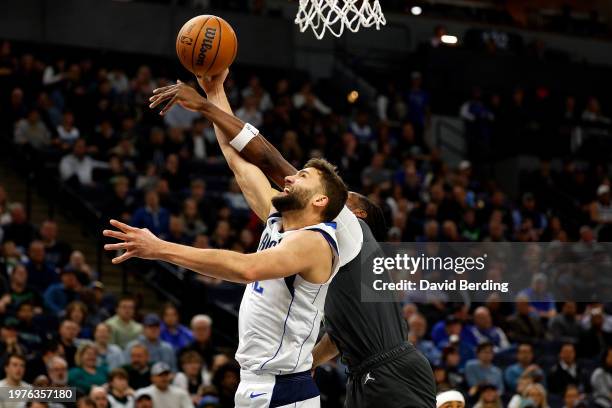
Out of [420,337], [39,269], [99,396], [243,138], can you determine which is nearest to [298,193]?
[243,138]

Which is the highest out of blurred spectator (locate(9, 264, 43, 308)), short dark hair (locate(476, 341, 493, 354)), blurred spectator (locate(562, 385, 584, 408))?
blurred spectator (locate(9, 264, 43, 308))

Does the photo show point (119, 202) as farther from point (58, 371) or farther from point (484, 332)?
point (484, 332)

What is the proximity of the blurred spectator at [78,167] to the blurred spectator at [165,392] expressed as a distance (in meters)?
4.88

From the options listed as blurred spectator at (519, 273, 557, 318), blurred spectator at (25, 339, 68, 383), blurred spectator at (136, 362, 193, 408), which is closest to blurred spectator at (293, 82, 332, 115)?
blurred spectator at (519, 273, 557, 318)

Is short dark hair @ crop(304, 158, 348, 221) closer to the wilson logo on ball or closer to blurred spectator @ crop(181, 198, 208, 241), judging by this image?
the wilson logo on ball

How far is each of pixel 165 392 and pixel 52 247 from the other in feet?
10.6

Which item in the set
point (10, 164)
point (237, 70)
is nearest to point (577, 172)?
point (237, 70)

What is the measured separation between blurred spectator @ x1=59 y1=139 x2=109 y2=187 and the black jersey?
29.7 feet

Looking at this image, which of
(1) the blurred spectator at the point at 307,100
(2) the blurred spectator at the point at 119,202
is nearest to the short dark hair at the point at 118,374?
(2) the blurred spectator at the point at 119,202

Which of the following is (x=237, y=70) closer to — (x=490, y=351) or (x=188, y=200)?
(x=188, y=200)

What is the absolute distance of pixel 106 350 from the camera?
10984 millimetres

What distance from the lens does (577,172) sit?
19594 mm

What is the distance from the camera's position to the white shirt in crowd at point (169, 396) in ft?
33.7

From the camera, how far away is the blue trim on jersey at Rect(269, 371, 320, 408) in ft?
18.0
